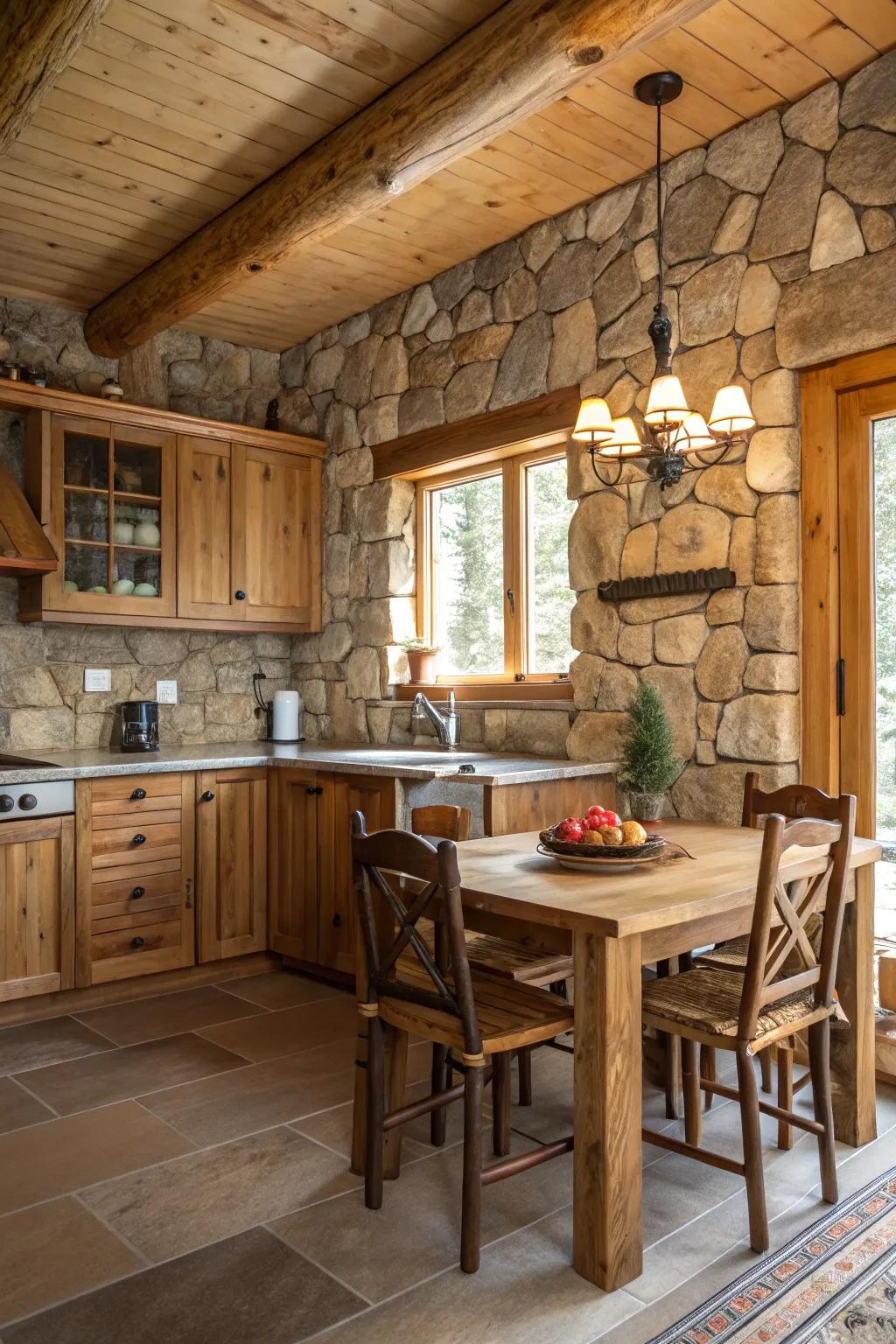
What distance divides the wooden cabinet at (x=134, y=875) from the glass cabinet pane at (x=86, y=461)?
4.24 ft

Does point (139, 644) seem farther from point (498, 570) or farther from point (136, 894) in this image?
point (498, 570)

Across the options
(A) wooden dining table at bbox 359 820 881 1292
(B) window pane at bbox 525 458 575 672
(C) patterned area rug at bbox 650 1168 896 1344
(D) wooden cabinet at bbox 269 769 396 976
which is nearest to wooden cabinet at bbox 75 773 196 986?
(D) wooden cabinet at bbox 269 769 396 976

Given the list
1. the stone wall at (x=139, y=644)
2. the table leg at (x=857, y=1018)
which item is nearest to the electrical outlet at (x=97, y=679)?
the stone wall at (x=139, y=644)

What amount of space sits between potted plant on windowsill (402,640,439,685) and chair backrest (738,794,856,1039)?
7.71ft

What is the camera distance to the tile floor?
1826 mm

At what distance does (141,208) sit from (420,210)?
104cm

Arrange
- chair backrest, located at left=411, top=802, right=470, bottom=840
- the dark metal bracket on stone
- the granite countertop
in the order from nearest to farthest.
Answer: chair backrest, located at left=411, top=802, right=470, bottom=840
the dark metal bracket on stone
the granite countertop

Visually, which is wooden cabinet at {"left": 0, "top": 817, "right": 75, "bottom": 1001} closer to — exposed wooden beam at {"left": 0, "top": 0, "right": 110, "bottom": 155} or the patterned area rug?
exposed wooden beam at {"left": 0, "top": 0, "right": 110, "bottom": 155}

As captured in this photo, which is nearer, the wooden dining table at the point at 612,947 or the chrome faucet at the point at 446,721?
the wooden dining table at the point at 612,947

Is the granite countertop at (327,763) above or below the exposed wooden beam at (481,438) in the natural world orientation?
below

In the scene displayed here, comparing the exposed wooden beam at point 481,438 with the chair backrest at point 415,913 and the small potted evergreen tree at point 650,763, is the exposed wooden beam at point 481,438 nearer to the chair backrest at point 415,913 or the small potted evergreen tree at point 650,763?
the small potted evergreen tree at point 650,763

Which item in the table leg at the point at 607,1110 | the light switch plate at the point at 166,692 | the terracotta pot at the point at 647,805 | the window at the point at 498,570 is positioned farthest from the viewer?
the light switch plate at the point at 166,692

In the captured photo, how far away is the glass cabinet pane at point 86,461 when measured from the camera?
4105 millimetres

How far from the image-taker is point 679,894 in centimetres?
207
